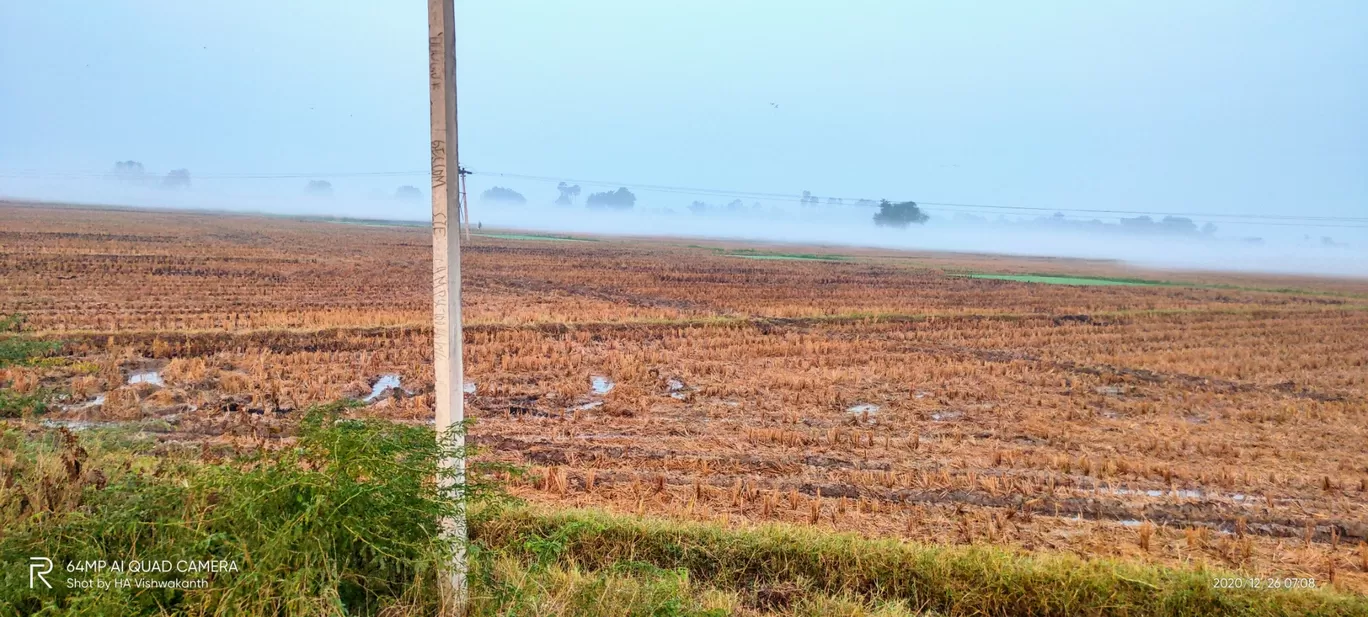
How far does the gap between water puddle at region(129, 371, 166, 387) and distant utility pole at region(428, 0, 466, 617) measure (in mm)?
10831

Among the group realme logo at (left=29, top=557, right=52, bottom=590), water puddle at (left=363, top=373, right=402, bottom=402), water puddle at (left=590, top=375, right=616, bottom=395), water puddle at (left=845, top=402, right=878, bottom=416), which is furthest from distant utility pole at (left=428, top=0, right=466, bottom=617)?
water puddle at (left=590, top=375, right=616, bottom=395)

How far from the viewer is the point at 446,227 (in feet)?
13.8

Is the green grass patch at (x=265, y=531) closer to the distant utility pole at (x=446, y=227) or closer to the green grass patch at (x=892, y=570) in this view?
the distant utility pole at (x=446, y=227)

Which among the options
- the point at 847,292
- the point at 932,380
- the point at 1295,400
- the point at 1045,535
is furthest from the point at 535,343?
the point at 847,292

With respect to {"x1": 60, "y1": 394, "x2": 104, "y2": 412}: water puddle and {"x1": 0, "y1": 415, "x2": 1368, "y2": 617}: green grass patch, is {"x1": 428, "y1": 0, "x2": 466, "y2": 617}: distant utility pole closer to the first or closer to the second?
{"x1": 0, "y1": 415, "x2": 1368, "y2": 617}: green grass patch

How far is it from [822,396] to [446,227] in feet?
33.3

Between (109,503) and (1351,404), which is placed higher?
(109,503)

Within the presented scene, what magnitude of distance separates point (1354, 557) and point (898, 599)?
4.65 metres

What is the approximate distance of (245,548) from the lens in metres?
3.85

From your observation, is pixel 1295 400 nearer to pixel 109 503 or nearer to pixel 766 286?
pixel 109 503

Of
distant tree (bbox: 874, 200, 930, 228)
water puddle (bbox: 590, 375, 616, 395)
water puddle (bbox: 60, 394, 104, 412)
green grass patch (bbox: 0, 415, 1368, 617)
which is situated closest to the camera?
green grass patch (bbox: 0, 415, 1368, 617)

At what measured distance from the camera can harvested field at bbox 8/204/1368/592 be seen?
782 centimetres

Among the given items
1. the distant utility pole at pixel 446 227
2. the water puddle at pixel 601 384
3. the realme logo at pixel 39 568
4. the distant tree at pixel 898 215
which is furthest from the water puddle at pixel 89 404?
the distant tree at pixel 898 215

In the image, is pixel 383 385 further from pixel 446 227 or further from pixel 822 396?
pixel 446 227
